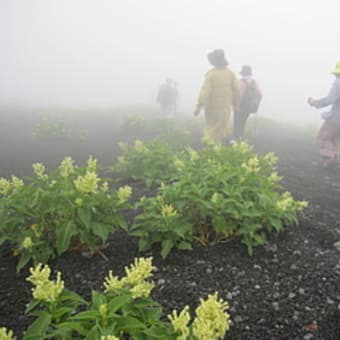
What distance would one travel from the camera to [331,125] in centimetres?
840

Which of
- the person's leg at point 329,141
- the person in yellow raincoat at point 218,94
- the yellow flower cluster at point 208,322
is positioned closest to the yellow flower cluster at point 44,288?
the yellow flower cluster at point 208,322

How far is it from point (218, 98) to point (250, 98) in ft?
5.26

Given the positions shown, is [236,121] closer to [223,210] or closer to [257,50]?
[223,210]

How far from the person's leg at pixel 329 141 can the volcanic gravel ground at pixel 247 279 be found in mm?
3972

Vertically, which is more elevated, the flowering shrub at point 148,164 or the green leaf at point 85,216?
the green leaf at point 85,216

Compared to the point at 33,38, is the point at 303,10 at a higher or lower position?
higher

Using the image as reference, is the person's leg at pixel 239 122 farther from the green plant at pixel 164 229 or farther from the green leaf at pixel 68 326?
the green leaf at pixel 68 326

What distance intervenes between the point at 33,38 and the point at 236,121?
273 ft

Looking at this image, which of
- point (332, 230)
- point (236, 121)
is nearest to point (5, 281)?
point (332, 230)

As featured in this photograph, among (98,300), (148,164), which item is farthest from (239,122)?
(98,300)

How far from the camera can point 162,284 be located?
3424 mm

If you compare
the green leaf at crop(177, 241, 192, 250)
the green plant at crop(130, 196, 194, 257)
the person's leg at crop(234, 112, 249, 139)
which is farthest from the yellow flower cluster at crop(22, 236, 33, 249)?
the person's leg at crop(234, 112, 249, 139)

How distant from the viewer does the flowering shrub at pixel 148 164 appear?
597cm

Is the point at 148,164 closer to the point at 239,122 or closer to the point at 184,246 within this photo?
the point at 184,246
